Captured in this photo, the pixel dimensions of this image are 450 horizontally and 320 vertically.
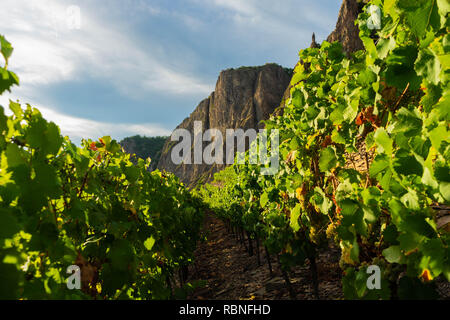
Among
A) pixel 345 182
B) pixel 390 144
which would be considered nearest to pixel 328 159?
pixel 345 182

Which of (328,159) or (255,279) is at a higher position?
(328,159)

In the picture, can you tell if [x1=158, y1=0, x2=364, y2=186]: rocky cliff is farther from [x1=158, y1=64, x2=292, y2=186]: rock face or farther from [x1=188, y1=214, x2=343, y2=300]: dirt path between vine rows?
[x1=188, y1=214, x2=343, y2=300]: dirt path between vine rows

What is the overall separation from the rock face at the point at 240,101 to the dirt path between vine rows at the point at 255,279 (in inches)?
1774

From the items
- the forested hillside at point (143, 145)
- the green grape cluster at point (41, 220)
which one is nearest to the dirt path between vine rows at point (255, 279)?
the green grape cluster at point (41, 220)

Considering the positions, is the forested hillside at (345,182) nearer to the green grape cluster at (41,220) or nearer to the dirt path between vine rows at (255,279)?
the green grape cluster at (41,220)

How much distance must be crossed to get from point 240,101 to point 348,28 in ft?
92.7

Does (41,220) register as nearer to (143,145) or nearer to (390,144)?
(390,144)

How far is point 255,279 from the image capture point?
5730mm

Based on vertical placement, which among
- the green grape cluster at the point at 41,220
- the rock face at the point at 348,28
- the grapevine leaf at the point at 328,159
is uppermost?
the rock face at the point at 348,28

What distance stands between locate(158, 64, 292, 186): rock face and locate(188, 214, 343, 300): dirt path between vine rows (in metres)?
45.1

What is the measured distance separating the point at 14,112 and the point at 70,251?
25.4 inches

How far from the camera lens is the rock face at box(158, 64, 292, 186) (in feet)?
182

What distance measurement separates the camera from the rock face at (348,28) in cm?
3397
